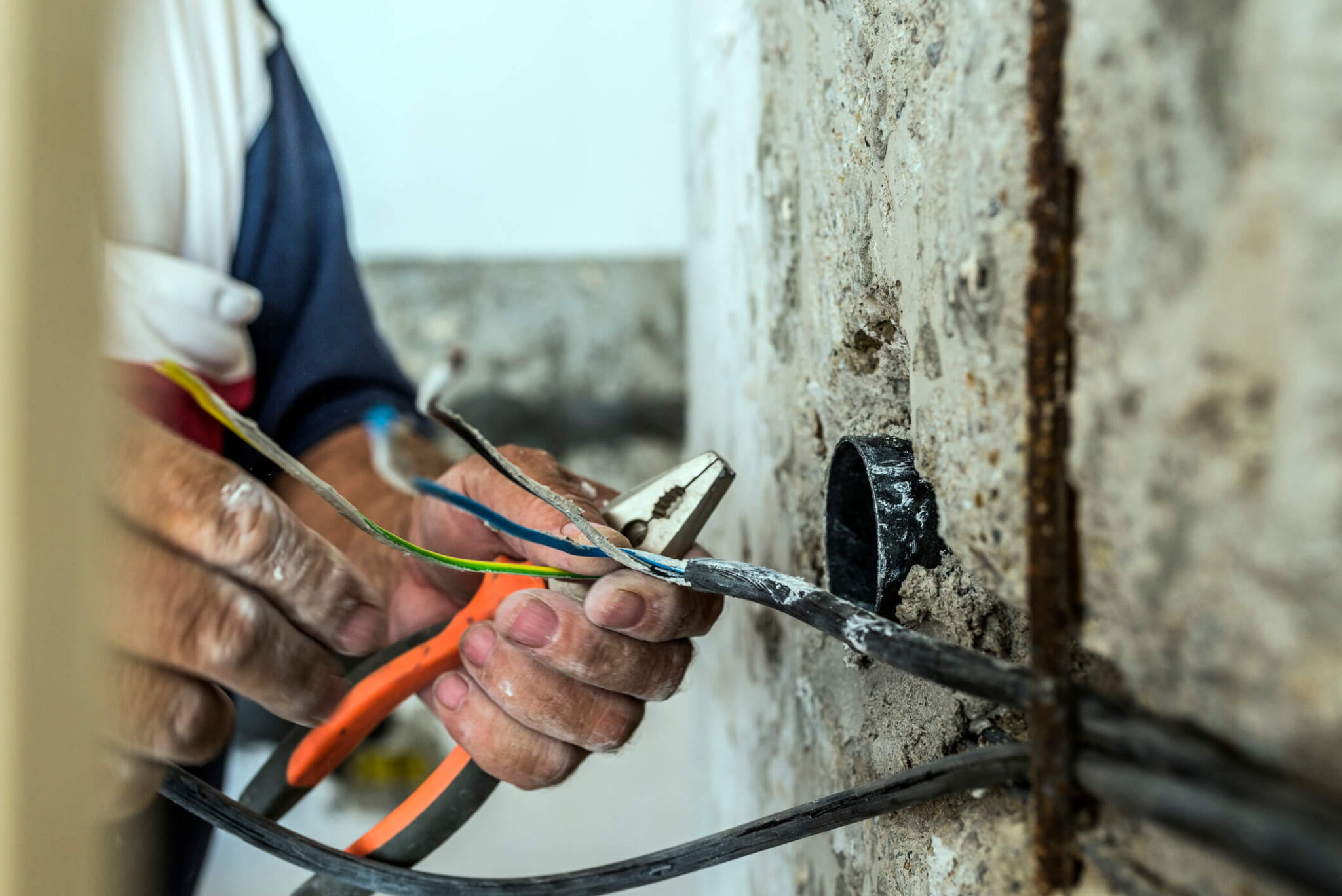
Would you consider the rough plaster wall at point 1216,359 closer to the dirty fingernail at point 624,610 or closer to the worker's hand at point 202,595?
the dirty fingernail at point 624,610

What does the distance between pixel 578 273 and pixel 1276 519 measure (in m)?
1.96

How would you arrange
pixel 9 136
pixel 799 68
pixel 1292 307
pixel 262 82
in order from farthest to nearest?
1. pixel 262 82
2. pixel 799 68
3. pixel 9 136
4. pixel 1292 307

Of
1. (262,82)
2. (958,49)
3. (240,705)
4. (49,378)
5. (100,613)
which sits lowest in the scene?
(240,705)

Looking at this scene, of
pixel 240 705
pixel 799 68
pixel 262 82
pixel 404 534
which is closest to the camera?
pixel 799 68

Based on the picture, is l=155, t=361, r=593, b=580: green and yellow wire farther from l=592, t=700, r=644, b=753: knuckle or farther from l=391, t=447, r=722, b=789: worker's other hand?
l=592, t=700, r=644, b=753: knuckle

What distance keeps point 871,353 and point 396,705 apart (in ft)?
1.50

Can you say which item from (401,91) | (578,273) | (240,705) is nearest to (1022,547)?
(240,705)

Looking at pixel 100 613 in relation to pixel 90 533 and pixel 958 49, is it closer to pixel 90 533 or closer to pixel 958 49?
pixel 90 533

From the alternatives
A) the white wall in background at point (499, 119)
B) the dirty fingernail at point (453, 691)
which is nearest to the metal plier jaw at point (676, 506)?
the dirty fingernail at point (453, 691)

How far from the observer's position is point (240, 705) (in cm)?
137

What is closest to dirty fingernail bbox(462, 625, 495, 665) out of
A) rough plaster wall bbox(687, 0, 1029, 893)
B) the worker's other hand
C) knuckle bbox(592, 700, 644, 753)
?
the worker's other hand

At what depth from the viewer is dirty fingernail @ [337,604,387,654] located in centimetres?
61

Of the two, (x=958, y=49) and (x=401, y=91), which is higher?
(x=401, y=91)

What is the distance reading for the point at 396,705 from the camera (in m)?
0.70
